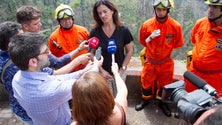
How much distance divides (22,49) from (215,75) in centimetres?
259

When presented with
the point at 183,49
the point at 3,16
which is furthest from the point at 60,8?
the point at 183,49

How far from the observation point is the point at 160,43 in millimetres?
3758

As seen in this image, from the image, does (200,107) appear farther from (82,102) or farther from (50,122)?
(50,122)

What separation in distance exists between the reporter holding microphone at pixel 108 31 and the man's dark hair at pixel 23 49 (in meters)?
1.49

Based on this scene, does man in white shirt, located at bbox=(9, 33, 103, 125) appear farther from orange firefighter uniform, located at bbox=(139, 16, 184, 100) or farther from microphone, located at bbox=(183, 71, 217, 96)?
orange firefighter uniform, located at bbox=(139, 16, 184, 100)

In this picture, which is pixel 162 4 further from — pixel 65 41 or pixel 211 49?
pixel 65 41

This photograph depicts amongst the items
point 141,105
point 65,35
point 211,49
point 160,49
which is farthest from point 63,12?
point 211,49

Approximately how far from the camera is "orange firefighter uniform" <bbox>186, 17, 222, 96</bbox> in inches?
120

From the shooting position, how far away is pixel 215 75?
10.3 ft

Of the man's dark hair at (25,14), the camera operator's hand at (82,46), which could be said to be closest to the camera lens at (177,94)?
the camera operator's hand at (82,46)

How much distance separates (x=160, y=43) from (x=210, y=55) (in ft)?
2.94

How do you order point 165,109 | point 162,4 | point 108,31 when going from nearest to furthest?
point 108,31 < point 162,4 < point 165,109

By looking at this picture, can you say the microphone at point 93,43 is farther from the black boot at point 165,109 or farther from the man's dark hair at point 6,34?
the black boot at point 165,109

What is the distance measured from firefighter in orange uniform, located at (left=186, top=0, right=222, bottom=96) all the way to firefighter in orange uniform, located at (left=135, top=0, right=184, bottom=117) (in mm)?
562
